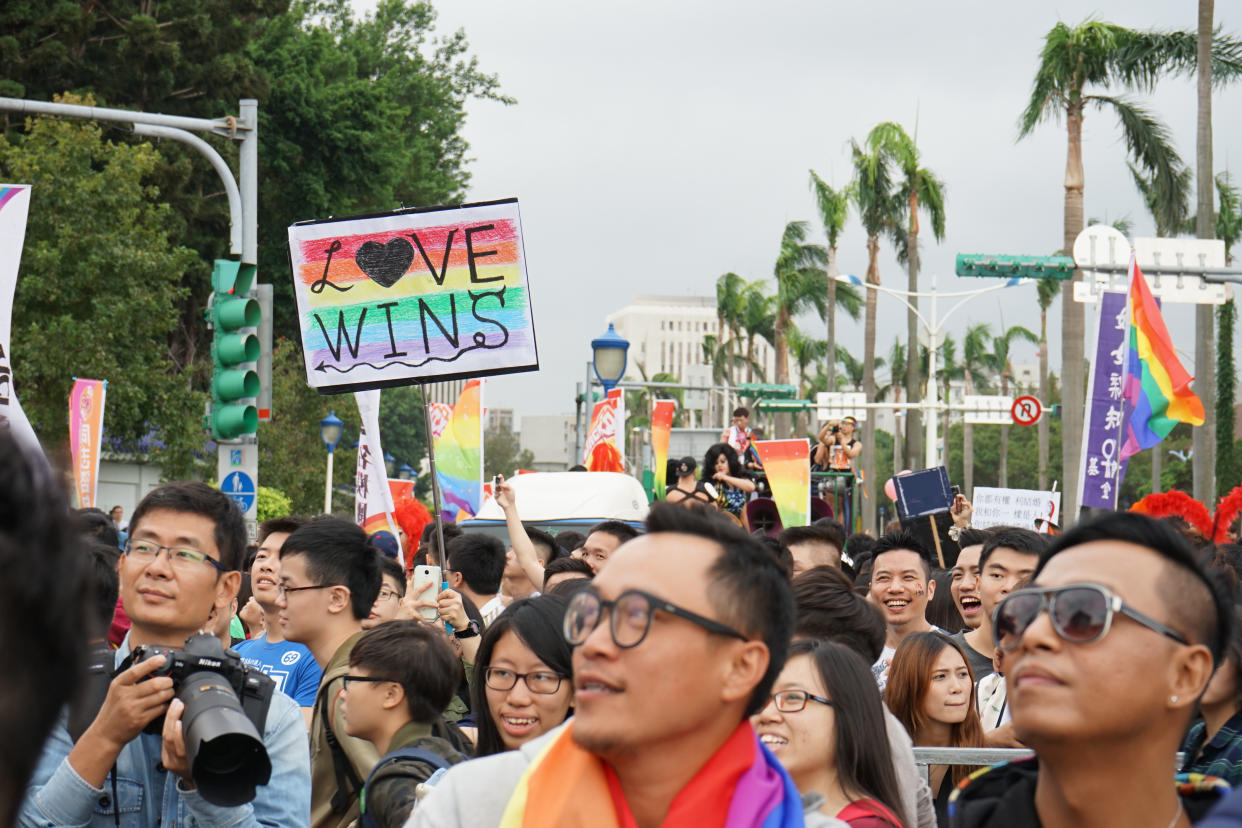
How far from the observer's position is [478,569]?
7.95 meters

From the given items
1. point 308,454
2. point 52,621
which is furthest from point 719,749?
point 308,454

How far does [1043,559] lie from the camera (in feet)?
9.29

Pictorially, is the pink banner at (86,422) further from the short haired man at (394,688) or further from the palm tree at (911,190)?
the palm tree at (911,190)

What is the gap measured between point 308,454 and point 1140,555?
39.3 m

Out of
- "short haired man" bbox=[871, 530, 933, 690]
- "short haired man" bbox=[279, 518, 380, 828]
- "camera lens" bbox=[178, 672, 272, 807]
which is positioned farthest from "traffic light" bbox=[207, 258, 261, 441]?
"camera lens" bbox=[178, 672, 272, 807]

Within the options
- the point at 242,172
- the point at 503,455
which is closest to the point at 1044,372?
the point at 503,455

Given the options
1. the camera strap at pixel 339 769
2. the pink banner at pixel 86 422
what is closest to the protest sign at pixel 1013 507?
the pink banner at pixel 86 422

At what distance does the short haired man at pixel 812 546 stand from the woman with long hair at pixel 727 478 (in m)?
4.67

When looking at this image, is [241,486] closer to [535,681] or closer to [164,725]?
[535,681]

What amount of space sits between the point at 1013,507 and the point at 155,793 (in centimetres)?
1084

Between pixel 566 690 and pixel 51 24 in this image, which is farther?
pixel 51 24

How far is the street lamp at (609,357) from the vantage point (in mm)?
20438

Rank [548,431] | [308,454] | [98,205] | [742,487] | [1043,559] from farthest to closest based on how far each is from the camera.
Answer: [548,431] → [308,454] → [98,205] → [742,487] → [1043,559]

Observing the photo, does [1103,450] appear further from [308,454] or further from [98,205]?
[308,454]
